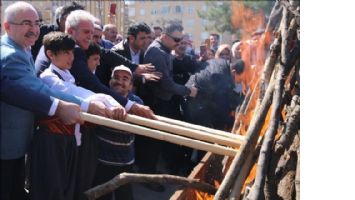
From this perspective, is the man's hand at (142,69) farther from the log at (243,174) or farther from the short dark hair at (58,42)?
the log at (243,174)

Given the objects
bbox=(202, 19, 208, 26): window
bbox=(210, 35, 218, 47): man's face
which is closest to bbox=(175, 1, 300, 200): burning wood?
bbox=(210, 35, 218, 47): man's face

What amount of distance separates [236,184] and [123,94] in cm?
144

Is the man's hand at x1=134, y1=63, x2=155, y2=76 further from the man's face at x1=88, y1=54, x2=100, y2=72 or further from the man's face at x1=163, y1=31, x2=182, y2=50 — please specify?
the man's face at x1=88, y1=54, x2=100, y2=72

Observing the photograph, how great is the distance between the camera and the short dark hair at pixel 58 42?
3.09 metres

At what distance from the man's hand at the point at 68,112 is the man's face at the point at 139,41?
2386mm

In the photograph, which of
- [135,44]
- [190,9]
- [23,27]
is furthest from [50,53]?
[190,9]

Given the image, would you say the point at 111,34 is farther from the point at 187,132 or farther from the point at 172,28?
the point at 187,132

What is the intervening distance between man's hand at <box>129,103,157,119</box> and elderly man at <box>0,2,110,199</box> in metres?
0.72

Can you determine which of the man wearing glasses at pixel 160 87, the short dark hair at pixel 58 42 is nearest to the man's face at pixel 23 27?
the short dark hair at pixel 58 42

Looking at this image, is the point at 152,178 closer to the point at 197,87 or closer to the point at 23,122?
the point at 23,122

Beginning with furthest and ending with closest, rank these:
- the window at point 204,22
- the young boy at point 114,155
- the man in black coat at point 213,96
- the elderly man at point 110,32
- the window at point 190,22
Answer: the window at point 190,22 < the window at point 204,22 < the elderly man at point 110,32 < the man in black coat at point 213,96 < the young boy at point 114,155

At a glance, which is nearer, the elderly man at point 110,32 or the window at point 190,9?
the elderly man at point 110,32

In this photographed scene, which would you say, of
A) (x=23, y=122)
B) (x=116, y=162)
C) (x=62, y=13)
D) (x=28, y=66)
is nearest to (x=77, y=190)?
(x=116, y=162)
